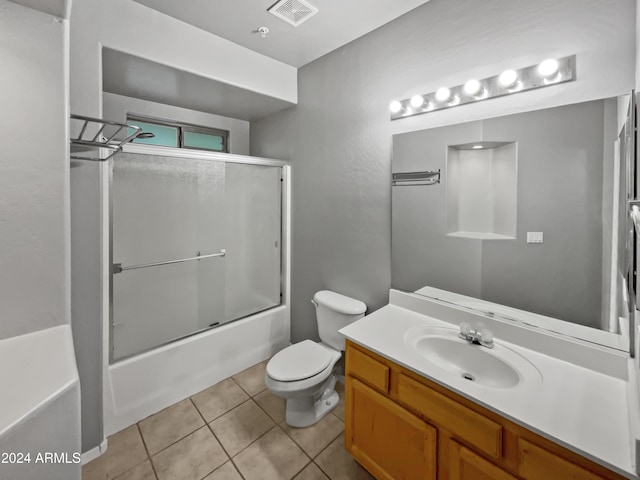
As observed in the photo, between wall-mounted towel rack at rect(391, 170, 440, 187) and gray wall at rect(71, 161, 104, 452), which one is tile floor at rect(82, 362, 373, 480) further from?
wall-mounted towel rack at rect(391, 170, 440, 187)

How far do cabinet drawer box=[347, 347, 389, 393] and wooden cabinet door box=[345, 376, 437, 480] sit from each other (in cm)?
4

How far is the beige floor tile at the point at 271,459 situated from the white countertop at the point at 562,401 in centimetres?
81

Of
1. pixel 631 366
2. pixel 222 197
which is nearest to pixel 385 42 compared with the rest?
pixel 222 197

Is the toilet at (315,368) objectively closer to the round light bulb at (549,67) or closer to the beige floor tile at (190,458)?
the beige floor tile at (190,458)

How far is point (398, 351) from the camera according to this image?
4.38 ft

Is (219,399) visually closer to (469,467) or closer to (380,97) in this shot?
(469,467)

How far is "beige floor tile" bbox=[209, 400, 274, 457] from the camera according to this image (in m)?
1.73

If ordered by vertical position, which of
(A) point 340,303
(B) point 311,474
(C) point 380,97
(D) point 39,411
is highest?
(C) point 380,97

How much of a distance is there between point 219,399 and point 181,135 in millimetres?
2335

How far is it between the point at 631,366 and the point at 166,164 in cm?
265

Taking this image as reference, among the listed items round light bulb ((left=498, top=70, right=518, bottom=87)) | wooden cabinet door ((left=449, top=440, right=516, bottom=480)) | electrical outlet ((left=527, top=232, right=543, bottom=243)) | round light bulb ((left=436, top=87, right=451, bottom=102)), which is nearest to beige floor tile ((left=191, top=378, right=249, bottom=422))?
wooden cabinet door ((left=449, top=440, right=516, bottom=480))

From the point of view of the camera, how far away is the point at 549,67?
129 cm

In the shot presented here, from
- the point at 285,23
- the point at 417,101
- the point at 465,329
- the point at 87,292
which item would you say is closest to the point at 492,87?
the point at 417,101

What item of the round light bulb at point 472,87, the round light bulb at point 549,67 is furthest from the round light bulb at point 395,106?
the round light bulb at point 549,67
